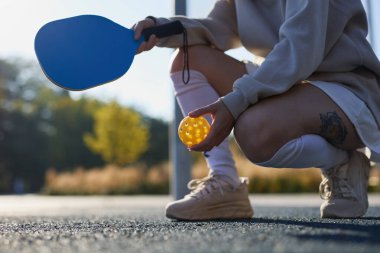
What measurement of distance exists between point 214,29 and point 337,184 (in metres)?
0.71

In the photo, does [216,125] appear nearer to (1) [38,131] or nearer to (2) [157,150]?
(2) [157,150]

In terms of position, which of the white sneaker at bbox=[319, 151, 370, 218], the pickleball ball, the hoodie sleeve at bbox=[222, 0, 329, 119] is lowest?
the white sneaker at bbox=[319, 151, 370, 218]

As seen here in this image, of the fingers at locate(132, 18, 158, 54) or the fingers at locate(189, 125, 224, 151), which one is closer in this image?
the fingers at locate(189, 125, 224, 151)

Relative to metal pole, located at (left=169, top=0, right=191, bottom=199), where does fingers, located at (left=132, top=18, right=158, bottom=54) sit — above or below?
above

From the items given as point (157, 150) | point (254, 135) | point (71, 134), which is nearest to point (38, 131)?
point (71, 134)

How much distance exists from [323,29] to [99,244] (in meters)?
0.96

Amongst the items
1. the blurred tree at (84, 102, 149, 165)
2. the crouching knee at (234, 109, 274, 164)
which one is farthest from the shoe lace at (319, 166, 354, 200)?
the blurred tree at (84, 102, 149, 165)

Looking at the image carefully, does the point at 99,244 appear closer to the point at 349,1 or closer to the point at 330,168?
the point at 330,168

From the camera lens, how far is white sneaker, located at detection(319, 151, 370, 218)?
1758mm

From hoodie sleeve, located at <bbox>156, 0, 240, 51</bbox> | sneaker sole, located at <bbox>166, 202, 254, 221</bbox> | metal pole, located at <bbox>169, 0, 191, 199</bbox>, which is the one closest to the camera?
sneaker sole, located at <bbox>166, 202, 254, 221</bbox>

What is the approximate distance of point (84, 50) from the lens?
167 cm

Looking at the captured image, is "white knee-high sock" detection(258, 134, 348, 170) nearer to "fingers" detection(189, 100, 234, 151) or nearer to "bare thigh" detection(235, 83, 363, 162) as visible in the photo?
"bare thigh" detection(235, 83, 363, 162)

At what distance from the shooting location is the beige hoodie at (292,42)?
1.55 meters

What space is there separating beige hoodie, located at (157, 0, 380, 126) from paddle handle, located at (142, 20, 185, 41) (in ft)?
0.10
